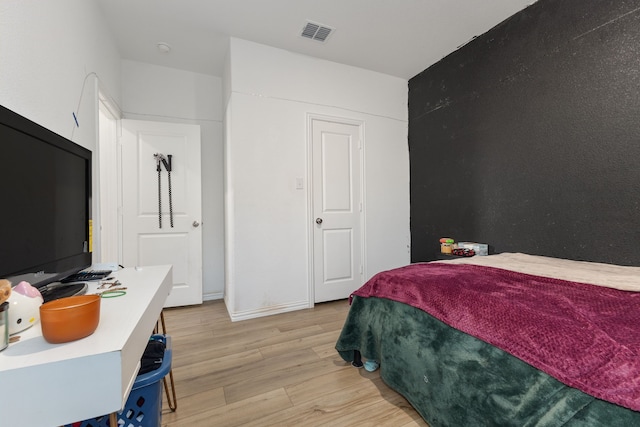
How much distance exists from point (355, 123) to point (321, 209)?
3.59 ft

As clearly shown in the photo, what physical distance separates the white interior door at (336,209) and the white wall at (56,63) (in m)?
1.86

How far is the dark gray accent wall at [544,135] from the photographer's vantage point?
1.75 meters

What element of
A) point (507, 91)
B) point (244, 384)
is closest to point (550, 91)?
point (507, 91)

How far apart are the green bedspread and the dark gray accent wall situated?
160cm

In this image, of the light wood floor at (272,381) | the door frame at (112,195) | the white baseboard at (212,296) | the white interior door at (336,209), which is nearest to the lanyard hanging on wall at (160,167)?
the door frame at (112,195)

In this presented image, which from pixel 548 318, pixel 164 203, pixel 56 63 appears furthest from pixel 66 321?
pixel 164 203

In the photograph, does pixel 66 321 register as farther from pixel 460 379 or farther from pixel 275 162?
pixel 275 162

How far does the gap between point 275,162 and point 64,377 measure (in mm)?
2321

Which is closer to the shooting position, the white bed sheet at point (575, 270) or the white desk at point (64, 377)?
the white desk at point (64, 377)

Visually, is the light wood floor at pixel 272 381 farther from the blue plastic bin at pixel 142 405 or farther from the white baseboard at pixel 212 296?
the white baseboard at pixel 212 296

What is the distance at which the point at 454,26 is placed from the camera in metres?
2.46

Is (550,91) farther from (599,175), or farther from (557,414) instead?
(557,414)

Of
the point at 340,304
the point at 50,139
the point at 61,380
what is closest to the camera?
the point at 61,380

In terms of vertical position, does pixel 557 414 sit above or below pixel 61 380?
below
